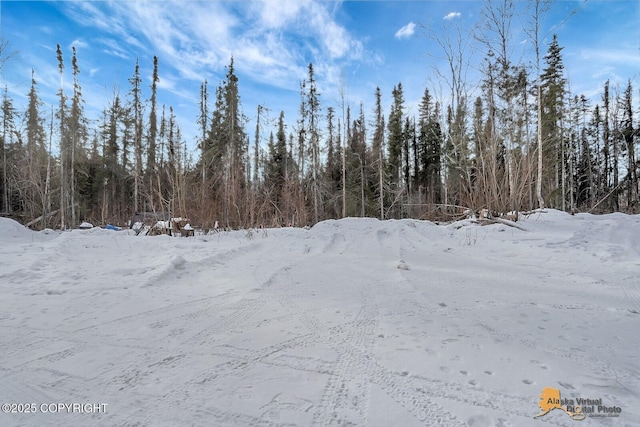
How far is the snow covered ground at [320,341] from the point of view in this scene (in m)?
1.33

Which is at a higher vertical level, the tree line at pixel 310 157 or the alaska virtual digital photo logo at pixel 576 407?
the tree line at pixel 310 157

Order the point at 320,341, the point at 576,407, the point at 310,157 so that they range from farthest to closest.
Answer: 1. the point at 310,157
2. the point at 320,341
3. the point at 576,407

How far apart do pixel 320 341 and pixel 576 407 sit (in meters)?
1.37

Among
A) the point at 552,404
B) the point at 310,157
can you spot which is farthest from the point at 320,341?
the point at 310,157

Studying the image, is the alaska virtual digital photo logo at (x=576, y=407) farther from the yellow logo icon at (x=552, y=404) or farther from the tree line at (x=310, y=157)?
the tree line at (x=310, y=157)

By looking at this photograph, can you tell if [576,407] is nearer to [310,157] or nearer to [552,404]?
[552,404]

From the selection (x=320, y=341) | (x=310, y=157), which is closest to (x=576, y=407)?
(x=320, y=341)

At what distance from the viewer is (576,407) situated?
1.33 metres

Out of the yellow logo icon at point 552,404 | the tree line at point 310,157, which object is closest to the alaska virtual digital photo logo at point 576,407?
the yellow logo icon at point 552,404

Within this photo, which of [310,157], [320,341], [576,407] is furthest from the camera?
[310,157]

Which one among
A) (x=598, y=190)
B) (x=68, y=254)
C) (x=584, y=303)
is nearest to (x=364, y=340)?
Answer: (x=584, y=303)

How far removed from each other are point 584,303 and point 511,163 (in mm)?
6668

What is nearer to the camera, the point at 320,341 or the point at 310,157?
the point at 320,341

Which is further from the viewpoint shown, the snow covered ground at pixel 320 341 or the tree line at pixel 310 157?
the tree line at pixel 310 157
